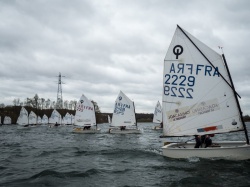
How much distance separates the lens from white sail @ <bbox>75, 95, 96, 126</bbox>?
45.5 meters

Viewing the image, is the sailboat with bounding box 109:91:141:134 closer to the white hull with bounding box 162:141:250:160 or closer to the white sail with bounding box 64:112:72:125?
the white hull with bounding box 162:141:250:160

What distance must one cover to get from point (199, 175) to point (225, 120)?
4173 millimetres

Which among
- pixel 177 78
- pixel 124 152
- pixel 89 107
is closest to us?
pixel 177 78

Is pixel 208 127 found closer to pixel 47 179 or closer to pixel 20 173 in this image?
pixel 47 179

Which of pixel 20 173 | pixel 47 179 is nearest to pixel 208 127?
pixel 47 179

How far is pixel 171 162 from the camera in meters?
15.8

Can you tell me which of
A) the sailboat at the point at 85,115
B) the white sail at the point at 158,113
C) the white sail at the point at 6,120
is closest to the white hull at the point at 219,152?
the sailboat at the point at 85,115

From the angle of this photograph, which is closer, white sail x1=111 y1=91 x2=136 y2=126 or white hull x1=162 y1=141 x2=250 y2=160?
white hull x1=162 y1=141 x2=250 y2=160

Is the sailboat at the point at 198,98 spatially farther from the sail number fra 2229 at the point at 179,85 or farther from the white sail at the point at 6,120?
the white sail at the point at 6,120

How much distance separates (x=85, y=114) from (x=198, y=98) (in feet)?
104

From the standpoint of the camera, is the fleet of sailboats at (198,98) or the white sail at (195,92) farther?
the white sail at (195,92)

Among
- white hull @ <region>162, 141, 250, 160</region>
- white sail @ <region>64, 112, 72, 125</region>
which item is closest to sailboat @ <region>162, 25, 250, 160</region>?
white hull @ <region>162, 141, 250, 160</region>

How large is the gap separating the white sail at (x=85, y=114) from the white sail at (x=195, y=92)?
29.2 meters

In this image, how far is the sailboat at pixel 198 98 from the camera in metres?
15.2
